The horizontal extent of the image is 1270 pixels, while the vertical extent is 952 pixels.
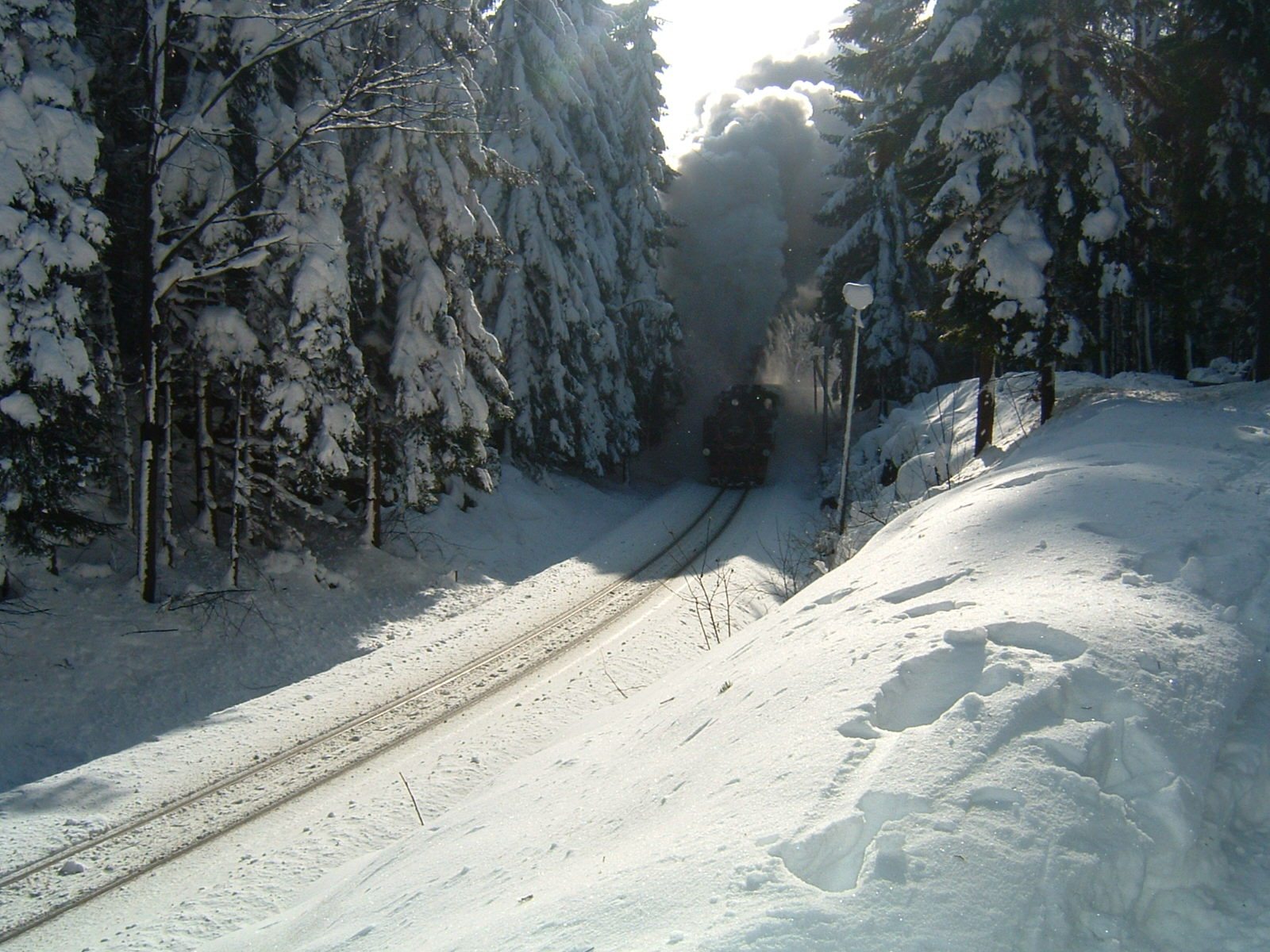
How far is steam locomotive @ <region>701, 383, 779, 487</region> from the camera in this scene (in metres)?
27.7

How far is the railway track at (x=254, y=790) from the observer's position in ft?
19.2

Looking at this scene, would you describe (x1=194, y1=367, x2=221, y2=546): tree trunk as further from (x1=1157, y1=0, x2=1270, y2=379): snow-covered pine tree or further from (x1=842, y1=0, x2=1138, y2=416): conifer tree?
(x1=1157, y1=0, x2=1270, y2=379): snow-covered pine tree

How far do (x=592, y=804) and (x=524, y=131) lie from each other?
2119cm

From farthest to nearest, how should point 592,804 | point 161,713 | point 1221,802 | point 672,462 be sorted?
point 672,462 → point 161,713 → point 592,804 → point 1221,802

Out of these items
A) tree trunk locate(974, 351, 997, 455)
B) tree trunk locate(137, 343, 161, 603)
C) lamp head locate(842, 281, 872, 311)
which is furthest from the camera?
tree trunk locate(974, 351, 997, 455)

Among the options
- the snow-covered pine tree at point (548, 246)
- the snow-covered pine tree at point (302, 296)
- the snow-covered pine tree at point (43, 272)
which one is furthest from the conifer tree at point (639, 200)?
the snow-covered pine tree at point (43, 272)

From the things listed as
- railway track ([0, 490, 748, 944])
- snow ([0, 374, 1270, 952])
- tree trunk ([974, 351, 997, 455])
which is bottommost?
railway track ([0, 490, 748, 944])

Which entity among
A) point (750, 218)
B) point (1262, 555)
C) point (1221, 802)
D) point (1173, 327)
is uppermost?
point (750, 218)

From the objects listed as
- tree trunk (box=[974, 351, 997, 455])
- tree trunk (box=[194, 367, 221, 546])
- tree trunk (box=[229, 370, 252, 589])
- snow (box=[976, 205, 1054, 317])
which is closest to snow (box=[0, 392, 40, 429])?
tree trunk (box=[194, 367, 221, 546])

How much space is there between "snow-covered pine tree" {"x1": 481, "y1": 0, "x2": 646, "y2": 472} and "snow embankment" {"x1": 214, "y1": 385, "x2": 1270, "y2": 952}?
54.8 ft

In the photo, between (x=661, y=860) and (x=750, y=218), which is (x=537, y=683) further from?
(x=750, y=218)

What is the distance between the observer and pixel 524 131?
2208cm

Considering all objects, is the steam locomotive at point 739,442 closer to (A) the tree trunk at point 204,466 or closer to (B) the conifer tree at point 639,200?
(B) the conifer tree at point 639,200

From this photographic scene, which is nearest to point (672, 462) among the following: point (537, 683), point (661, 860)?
point (537, 683)
